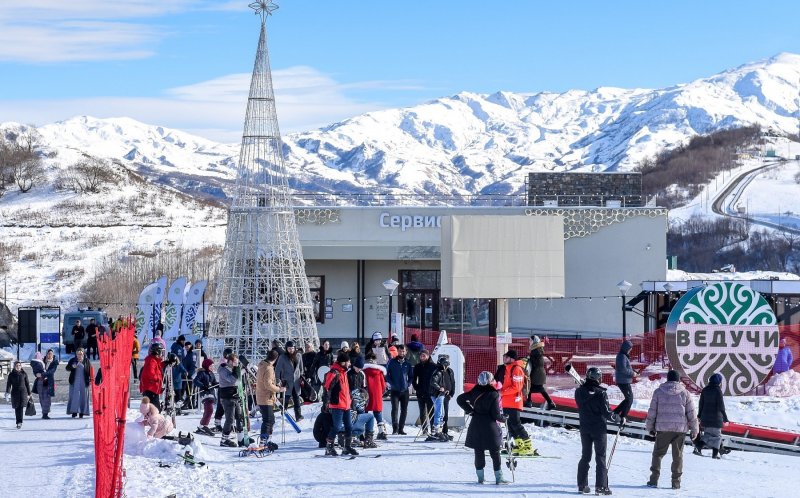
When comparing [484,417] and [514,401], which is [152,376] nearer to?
[514,401]

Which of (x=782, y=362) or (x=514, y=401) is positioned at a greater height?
(x=782, y=362)

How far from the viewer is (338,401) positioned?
1678cm

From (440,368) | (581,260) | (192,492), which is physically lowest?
(192,492)

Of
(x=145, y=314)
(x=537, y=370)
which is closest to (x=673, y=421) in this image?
(x=537, y=370)

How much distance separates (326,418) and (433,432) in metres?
1.92

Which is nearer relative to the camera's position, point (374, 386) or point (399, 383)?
point (374, 386)

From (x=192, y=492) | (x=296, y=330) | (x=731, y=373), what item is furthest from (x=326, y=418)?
(x=296, y=330)

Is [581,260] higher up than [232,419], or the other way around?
[581,260]

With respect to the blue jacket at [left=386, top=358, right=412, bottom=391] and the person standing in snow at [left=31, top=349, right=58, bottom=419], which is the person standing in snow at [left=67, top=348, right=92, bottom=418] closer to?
the person standing in snow at [left=31, top=349, right=58, bottom=419]

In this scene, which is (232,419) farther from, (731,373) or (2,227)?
(2,227)

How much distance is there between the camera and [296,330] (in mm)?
33906

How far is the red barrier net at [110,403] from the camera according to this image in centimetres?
1083

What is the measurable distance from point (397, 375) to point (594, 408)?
514 centimetres

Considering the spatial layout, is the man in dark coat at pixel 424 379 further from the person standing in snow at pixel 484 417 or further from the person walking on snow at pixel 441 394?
the person standing in snow at pixel 484 417
